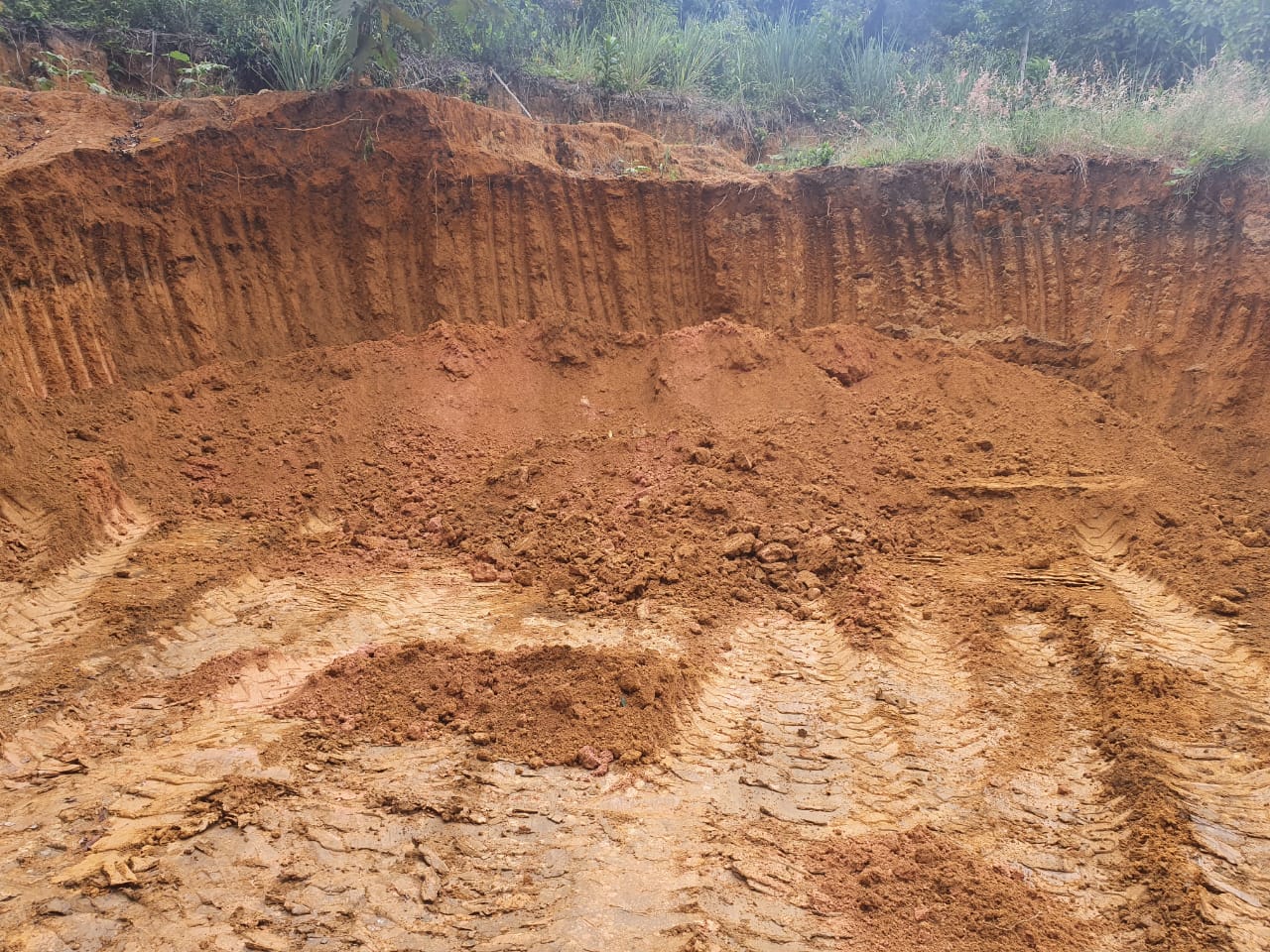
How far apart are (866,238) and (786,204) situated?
0.90 m

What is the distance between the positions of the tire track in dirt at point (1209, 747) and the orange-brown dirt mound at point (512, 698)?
7.01 ft

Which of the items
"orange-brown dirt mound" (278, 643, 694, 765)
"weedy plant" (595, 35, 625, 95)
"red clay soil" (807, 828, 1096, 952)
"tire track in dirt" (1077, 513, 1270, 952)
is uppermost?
"weedy plant" (595, 35, 625, 95)

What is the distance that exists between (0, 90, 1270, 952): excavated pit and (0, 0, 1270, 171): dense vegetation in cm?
74

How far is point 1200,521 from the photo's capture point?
5562mm

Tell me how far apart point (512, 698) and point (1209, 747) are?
3229 millimetres

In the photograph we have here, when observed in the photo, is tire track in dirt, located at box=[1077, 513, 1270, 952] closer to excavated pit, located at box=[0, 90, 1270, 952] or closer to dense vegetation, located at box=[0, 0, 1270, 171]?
excavated pit, located at box=[0, 90, 1270, 952]

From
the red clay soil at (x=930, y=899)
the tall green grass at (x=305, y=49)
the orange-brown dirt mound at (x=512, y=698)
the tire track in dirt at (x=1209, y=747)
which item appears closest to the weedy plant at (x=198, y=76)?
the tall green grass at (x=305, y=49)

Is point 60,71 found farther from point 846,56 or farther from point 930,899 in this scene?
point 930,899

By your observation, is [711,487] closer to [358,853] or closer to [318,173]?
[358,853]

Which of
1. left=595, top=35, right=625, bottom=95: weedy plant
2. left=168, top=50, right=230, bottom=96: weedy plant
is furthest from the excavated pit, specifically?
left=595, top=35, right=625, bottom=95: weedy plant

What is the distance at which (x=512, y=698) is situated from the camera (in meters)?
3.93

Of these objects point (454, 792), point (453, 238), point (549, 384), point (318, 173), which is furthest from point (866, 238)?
point (454, 792)

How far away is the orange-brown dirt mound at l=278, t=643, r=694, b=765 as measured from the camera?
367 centimetres

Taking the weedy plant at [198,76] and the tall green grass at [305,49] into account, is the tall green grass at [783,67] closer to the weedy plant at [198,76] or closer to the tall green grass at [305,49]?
the tall green grass at [305,49]
